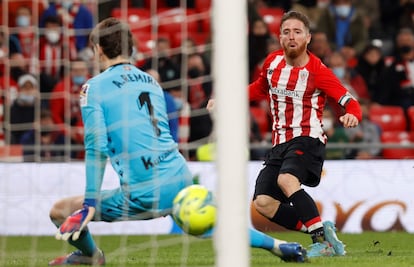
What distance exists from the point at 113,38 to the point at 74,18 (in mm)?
6131

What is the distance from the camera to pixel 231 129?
5180mm

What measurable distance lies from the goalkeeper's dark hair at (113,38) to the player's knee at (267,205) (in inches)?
63.7

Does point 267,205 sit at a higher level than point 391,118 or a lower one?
lower

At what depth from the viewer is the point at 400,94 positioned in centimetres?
1427

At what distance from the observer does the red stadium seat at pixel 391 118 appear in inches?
551

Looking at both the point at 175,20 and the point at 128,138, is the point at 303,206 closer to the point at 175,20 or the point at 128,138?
the point at 128,138

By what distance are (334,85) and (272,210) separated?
3.36ft

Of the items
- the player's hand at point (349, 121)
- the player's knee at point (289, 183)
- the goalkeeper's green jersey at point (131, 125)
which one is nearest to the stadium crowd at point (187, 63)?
the player's knee at point (289, 183)

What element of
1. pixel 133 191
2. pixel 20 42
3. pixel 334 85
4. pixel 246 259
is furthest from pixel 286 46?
pixel 20 42

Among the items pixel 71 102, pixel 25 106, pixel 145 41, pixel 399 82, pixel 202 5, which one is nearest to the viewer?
pixel 25 106

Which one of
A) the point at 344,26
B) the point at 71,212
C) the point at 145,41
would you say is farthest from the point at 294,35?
the point at 344,26

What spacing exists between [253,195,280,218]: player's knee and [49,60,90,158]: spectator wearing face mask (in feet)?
13.9

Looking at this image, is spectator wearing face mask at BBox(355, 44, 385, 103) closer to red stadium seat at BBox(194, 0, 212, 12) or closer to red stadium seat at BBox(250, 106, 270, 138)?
red stadium seat at BBox(250, 106, 270, 138)

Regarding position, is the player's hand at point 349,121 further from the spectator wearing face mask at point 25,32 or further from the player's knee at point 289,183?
the spectator wearing face mask at point 25,32
